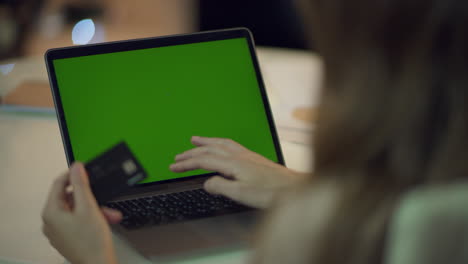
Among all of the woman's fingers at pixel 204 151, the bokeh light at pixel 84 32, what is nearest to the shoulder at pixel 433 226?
the woman's fingers at pixel 204 151

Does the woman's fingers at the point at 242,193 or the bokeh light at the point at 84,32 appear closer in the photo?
the woman's fingers at the point at 242,193

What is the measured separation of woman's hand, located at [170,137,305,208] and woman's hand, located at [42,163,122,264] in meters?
0.20

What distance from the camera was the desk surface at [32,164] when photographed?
923 mm

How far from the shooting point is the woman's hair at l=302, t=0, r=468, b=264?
498mm

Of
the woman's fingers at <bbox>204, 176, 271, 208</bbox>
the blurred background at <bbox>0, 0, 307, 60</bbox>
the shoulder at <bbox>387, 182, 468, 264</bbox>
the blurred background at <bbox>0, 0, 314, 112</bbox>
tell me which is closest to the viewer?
the shoulder at <bbox>387, 182, 468, 264</bbox>

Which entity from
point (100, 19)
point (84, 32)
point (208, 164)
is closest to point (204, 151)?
point (208, 164)

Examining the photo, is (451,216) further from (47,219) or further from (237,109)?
(237,109)

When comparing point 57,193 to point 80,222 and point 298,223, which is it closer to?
point 80,222

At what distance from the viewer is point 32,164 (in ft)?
4.11

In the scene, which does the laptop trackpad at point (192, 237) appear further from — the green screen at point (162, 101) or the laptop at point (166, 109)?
the green screen at point (162, 101)

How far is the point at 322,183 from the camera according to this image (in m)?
0.53

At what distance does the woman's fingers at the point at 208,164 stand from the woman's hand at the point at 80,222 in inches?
7.6

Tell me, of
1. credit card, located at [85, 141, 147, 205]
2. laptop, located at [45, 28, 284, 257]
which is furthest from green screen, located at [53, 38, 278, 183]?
credit card, located at [85, 141, 147, 205]

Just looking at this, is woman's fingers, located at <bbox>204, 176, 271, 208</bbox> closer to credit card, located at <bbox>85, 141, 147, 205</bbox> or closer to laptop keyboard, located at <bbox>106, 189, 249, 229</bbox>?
laptop keyboard, located at <bbox>106, 189, 249, 229</bbox>
